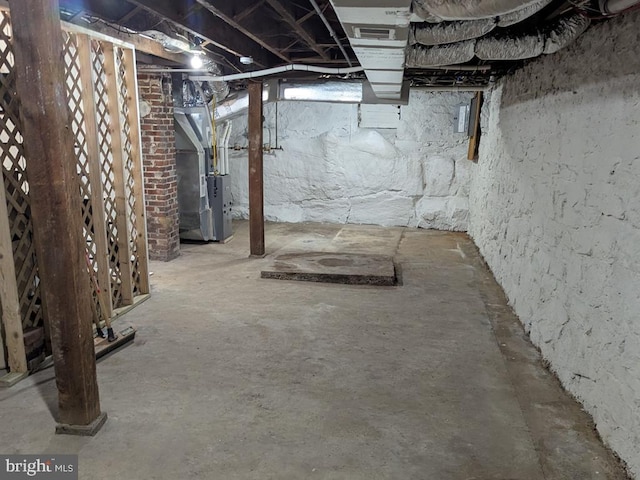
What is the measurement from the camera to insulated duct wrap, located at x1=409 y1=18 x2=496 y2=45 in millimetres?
2316

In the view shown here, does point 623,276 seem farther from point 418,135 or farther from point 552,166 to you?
point 418,135

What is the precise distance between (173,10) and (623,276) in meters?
2.98

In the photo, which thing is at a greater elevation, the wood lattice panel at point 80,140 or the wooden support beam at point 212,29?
the wooden support beam at point 212,29

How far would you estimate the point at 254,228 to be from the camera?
536 cm

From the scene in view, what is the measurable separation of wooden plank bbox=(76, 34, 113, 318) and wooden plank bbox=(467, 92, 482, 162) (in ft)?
15.1

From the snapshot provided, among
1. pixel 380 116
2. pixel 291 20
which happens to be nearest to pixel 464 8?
pixel 291 20

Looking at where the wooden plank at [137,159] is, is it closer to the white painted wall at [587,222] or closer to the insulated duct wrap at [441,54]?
the insulated duct wrap at [441,54]

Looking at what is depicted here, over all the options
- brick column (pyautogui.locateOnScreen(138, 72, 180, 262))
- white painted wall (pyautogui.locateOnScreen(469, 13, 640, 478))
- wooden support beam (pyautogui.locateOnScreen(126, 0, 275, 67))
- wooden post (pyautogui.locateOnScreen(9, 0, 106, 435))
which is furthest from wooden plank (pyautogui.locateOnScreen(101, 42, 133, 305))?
white painted wall (pyautogui.locateOnScreen(469, 13, 640, 478))

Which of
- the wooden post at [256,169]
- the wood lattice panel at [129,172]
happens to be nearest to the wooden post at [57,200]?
the wood lattice panel at [129,172]

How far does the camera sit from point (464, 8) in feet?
5.90

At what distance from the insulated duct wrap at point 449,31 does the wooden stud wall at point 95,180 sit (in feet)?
6.04

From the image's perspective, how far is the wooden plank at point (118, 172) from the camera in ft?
11.6

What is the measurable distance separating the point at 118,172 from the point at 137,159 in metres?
0.30

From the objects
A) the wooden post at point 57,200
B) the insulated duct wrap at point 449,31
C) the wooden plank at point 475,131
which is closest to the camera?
the wooden post at point 57,200
